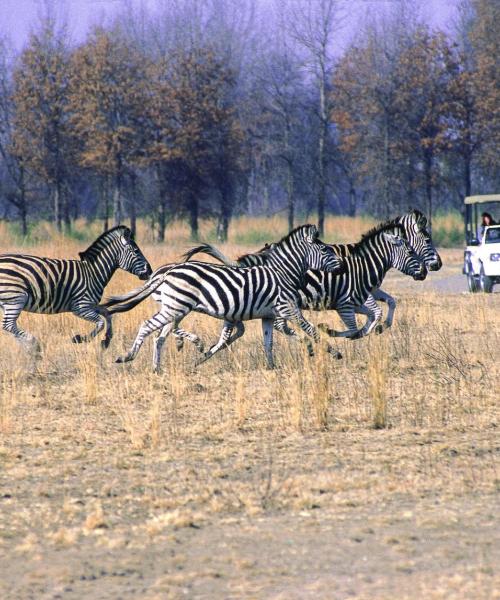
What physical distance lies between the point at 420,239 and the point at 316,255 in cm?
222

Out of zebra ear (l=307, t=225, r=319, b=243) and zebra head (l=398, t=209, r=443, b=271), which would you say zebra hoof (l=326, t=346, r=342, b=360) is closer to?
Answer: zebra ear (l=307, t=225, r=319, b=243)

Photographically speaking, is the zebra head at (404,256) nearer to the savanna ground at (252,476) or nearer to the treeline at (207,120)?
the savanna ground at (252,476)

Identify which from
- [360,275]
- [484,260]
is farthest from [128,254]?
[484,260]

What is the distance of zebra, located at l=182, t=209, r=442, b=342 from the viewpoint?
13.7m

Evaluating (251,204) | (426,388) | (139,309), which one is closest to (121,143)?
(251,204)

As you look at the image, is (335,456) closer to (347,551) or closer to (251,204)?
(347,551)

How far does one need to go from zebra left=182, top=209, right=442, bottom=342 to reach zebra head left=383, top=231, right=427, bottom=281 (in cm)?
15

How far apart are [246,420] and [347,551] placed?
3727 mm

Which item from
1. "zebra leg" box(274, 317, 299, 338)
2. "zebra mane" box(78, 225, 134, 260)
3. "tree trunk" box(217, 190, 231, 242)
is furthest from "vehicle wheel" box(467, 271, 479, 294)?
"tree trunk" box(217, 190, 231, 242)

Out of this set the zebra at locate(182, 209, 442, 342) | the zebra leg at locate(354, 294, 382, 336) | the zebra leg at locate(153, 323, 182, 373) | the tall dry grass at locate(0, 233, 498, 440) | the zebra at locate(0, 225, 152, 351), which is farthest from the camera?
the zebra leg at locate(354, 294, 382, 336)

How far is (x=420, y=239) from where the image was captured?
15.2 m

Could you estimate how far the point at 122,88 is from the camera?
48.7 m

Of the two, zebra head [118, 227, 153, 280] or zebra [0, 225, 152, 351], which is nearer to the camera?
zebra [0, 225, 152, 351]

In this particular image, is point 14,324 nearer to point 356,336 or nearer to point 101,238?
point 101,238
